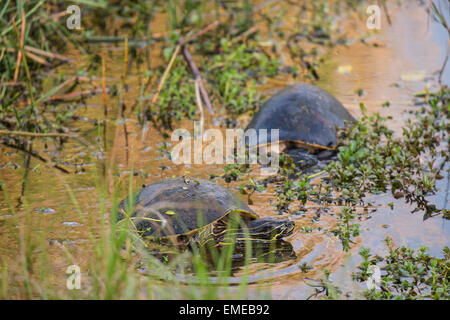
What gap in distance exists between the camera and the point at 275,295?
10.5ft

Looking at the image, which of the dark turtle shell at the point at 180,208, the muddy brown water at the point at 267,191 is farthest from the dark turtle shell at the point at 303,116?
the dark turtle shell at the point at 180,208

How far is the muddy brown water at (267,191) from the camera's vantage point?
11.7 ft

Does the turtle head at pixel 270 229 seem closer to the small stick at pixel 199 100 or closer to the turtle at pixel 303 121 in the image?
the turtle at pixel 303 121

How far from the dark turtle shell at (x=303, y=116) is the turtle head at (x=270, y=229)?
1.47m

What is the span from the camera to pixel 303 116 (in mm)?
5359

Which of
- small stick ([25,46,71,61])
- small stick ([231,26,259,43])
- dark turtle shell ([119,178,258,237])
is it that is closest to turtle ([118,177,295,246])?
dark turtle shell ([119,178,258,237])

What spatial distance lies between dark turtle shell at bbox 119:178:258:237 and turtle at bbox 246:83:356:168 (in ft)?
4.60

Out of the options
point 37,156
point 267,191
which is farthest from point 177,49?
point 267,191

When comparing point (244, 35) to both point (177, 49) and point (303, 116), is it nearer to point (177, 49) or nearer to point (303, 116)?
point (177, 49)

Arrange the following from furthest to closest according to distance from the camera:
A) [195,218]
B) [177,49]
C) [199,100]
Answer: [177,49], [199,100], [195,218]

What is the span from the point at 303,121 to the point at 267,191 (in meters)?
1.00

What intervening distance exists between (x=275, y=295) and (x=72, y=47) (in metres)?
5.27

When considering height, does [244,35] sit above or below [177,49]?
above
